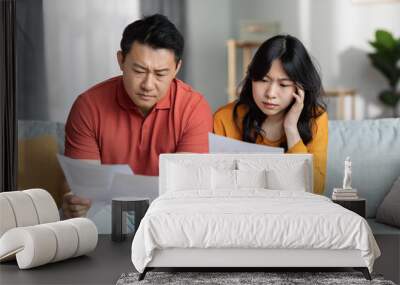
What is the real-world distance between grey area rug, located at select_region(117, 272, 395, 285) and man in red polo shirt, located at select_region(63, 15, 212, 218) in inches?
55.4

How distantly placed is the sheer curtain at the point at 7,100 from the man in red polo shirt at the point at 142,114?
42cm

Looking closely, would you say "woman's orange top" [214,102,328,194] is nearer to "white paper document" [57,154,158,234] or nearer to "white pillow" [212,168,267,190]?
"white pillow" [212,168,267,190]

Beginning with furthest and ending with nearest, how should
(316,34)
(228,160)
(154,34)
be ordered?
(316,34), (154,34), (228,160)

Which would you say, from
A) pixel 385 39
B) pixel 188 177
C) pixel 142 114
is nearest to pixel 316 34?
pixel 385 39

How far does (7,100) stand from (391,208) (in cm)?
287

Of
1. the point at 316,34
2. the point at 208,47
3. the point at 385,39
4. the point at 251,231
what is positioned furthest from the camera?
the point at 385,39

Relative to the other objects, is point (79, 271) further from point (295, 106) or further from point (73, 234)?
point (295, 106)

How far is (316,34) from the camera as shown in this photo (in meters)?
5.95

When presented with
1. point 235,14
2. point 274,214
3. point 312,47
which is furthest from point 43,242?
point 312,47

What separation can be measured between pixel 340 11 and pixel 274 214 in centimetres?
259

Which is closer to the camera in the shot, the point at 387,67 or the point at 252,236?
the point at 252,236

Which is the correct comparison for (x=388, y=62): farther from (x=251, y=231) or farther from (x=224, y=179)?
(x=251, y=231)

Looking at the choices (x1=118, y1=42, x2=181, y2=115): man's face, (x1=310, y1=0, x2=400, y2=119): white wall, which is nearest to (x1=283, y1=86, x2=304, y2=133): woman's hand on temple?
(x1=310, y1=0, x2=400, y2=119): white wall

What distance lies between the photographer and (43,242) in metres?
4.34
